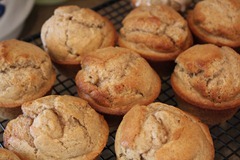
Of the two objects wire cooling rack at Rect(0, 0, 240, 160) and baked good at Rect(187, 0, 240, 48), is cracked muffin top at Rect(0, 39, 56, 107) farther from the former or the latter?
baked good at Rect(187, 0, 240, 48)

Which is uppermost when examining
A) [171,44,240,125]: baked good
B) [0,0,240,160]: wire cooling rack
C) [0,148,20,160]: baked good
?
[0,148,20,160]: baked good

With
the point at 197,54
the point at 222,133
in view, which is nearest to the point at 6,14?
the point at 197,54

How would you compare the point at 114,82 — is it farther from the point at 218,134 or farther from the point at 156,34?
the point at 218,134

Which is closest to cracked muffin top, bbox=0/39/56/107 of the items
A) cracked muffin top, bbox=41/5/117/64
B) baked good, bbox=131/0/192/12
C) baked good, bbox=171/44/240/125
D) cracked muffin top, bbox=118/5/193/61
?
cracked muffin top, bbox=41/5/117/64

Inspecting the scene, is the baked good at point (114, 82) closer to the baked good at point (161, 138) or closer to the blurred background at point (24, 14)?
the baked good at point (161, 138)

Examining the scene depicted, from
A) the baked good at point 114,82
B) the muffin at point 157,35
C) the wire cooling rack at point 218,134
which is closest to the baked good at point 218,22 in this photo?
the muffin at point 157,35

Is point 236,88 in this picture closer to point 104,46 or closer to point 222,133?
point 222,133
